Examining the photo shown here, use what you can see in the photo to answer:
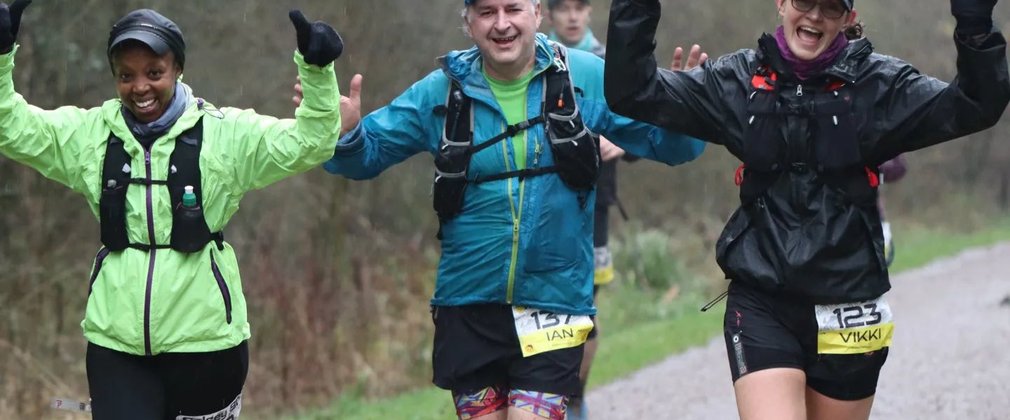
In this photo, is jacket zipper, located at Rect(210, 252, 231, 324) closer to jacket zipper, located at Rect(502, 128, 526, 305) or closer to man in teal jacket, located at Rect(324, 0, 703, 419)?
man in teal jacket, located at Rect(324, 0, 703, 419)

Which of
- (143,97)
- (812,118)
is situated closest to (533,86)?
(812,118)

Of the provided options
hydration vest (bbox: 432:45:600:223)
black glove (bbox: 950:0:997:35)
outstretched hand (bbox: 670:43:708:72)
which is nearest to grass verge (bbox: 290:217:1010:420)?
hydration vest (bbox: 432:45:600:223)

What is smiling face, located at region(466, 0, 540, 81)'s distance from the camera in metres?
5.09

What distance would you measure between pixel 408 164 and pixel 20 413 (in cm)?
419

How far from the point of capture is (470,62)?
5211 millimetres

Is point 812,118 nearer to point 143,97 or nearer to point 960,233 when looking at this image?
point 143,97

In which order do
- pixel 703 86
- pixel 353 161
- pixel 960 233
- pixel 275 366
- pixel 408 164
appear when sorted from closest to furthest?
pixel 703 86
pixel 353 161
pixel 275 366
pixel 408 164
pixel 960 233

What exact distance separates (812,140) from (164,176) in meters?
1.99

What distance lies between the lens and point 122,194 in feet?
15.2

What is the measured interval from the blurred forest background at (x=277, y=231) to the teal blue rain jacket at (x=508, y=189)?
4.33 m

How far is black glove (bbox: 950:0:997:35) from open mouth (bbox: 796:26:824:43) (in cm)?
44

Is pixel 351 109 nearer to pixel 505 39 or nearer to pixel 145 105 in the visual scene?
pixel 505 39

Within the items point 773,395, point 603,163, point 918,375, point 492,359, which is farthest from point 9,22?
point 918,375

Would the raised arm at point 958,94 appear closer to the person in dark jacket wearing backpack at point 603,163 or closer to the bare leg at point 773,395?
the bare leg at point 773,395
